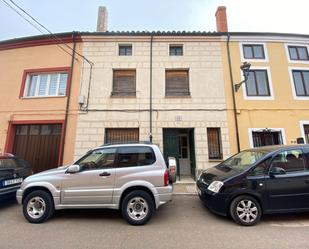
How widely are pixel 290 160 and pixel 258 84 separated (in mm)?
5923

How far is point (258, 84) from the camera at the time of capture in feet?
30.0

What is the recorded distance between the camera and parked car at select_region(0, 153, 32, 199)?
4857mm

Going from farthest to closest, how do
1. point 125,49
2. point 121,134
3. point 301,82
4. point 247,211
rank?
1. point 125,49
2. point 301,82
3. point 121,134
4. point 247,211

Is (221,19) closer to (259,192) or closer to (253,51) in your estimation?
(253,51)

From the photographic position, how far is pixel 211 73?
9.17m

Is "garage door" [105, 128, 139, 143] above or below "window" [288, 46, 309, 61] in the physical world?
below

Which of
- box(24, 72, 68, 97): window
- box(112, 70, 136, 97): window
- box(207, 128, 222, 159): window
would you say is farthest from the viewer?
box(24, 72, 68, 97): window

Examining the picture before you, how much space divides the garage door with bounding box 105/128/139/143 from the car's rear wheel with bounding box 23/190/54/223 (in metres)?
4.58

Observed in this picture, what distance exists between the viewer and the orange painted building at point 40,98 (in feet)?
28.6

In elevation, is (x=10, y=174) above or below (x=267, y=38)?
below

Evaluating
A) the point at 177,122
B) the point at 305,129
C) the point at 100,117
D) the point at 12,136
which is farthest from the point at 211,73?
the point at 12,136

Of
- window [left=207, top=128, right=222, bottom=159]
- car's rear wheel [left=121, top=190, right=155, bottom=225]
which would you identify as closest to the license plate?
car's rear wheel [left=121, top=190, right=155, bottom=225]

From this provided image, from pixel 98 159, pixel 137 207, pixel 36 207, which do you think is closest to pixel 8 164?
pixel 36 207

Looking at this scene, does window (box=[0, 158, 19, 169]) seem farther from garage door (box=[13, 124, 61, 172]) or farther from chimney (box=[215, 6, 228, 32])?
chimney (box=[215, 6, 228, 32])
